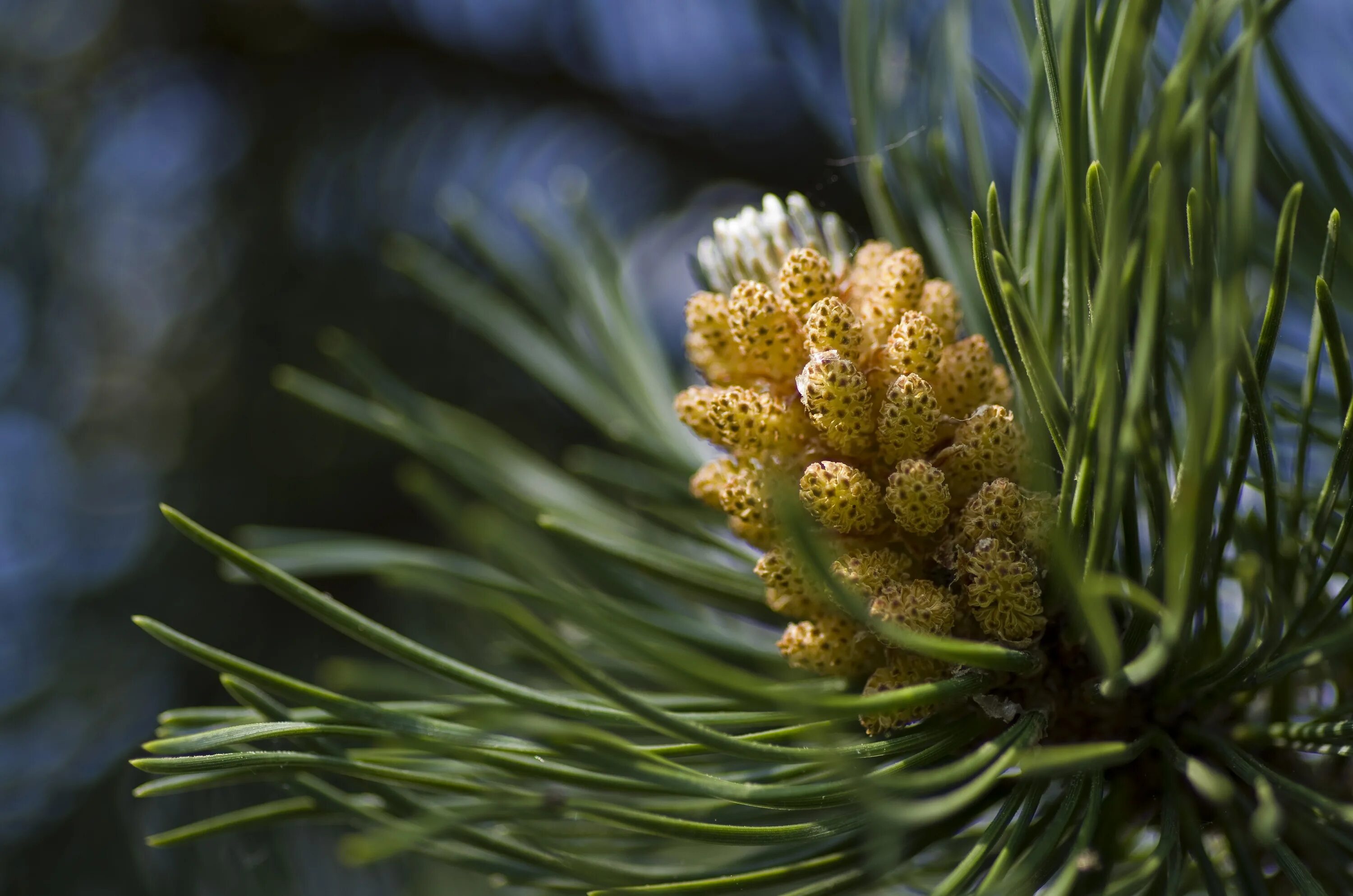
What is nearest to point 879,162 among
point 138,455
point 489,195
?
point 489,195

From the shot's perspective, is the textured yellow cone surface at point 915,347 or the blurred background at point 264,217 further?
the blurred background at point 264,217

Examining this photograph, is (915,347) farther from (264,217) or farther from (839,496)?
(264,217)

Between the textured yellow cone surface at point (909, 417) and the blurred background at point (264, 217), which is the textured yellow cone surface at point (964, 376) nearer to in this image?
the textured yellow cone surface at point (909, 417)

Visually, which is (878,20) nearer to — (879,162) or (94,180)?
(879,162)

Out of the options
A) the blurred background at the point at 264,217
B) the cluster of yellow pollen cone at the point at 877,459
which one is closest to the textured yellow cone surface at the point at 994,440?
the cluster of yellow pollen cone at the point at 877,459

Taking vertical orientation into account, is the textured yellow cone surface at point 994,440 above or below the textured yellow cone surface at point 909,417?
below

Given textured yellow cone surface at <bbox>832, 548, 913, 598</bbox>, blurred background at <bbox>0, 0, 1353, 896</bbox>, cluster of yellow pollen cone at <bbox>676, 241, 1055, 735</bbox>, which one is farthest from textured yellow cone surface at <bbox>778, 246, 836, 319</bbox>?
blurred background at <bbox>0, 0, 1353, 896</bbox>

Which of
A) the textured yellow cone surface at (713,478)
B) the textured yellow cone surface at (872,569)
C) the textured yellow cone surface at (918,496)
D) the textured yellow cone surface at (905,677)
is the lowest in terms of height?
the textured yellow cone surface at (905,677)
